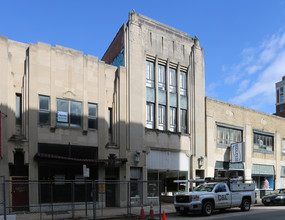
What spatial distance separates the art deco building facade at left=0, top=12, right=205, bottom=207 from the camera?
19.3 m

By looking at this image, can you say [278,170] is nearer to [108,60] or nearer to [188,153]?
[188,153]

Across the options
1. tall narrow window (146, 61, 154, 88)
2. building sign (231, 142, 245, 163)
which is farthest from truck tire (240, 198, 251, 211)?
tall narrow window (146, 61, 154, 88)

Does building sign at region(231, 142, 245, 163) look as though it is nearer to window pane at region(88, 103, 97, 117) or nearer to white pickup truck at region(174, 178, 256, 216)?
white pickup truck at region(174, 178, 256, 216)

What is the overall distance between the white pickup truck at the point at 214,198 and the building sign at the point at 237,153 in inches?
343

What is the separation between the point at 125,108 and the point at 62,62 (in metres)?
5.43

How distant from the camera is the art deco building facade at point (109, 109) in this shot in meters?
19.3

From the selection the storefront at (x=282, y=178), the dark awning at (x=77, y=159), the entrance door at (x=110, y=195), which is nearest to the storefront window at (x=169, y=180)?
the entrance door at (x=110, y=195)

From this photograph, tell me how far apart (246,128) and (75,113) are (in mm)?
18785

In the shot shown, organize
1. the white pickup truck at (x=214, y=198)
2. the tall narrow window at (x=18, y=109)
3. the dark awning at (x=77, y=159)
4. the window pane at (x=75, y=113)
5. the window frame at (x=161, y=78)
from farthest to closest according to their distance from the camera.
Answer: the window frame at (x=161, y=78), the window pane at (x=75, y=113), the tall narrow window at (x=18, y=109), the dark awning at (x=77, y=159), the white pickup truck at (x=214, y=198)

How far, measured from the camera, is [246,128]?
108 ft

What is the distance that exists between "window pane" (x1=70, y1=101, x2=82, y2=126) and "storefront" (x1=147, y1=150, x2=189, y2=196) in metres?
6.22

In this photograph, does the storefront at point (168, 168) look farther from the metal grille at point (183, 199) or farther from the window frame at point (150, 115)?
the metal grille at point (183, 199)

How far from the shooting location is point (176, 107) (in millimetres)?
26828

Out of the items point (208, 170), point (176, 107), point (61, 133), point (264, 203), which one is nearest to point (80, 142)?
point (61, 133)
